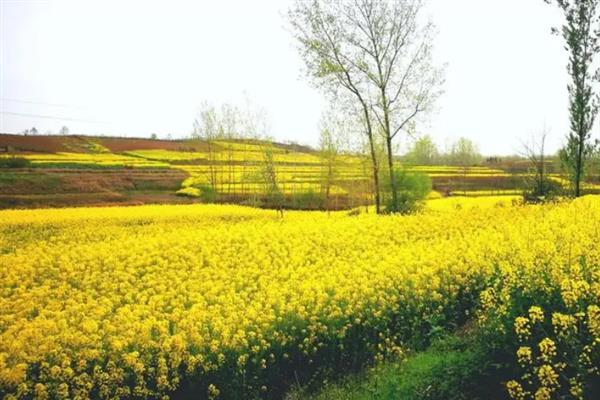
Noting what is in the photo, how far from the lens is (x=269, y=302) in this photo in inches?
409


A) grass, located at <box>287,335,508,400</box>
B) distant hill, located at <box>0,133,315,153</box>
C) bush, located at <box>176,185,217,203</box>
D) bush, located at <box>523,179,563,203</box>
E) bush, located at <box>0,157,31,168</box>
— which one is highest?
distant hill, located at <box>0,133,315,153</box>

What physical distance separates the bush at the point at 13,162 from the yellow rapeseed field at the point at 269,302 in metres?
5.33

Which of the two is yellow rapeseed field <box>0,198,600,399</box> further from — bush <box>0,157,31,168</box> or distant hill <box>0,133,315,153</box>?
distant hill <box>0,133,315,153</box>

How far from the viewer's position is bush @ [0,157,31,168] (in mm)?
20908

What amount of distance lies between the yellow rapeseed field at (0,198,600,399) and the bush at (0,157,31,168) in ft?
17.5

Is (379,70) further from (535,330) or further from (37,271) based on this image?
(535,330)

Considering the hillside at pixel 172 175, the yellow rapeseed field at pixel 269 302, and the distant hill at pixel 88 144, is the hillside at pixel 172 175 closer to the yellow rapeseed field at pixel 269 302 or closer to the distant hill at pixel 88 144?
the distant hill at pixel 88 144

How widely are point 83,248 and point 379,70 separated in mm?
17117

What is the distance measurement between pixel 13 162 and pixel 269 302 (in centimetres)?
1646

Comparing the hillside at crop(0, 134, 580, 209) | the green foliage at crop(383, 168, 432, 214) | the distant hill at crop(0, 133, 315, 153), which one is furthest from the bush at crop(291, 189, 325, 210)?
the green foliage at crop(383, 168, 432, 214)

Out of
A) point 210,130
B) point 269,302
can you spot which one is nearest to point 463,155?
point 210,130

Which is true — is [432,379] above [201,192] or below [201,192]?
below

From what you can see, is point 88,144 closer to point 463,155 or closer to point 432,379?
point 432,379

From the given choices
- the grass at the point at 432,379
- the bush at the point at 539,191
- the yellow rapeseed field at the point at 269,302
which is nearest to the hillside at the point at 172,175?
the yellow rapeseed field at the point at 269,302
